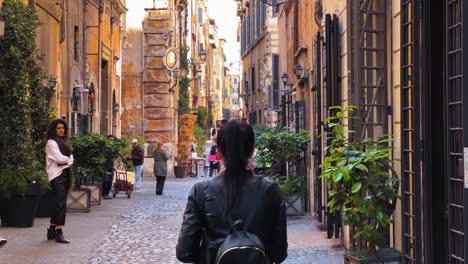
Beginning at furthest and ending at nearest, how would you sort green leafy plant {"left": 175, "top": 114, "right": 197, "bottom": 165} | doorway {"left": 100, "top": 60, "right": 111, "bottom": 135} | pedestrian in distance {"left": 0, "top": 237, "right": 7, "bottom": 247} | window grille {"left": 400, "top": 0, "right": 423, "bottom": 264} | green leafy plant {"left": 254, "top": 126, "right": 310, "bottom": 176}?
1. green leafy plant {"left": 175, "top": 114, "right": 197, "bottom": 165}
2. doorway {"left": 100, "top": 60, "right": 111, "bottom": 135}
3. green leafy plant {"left": 254, "top": 126, "right": 310, "bottom": 176}
4. pedestrian in distance {"left": 0, "top": 237, "right": 7, "bottom": 247}
5. window grille {"left": 400, "top": 0, "right": 423, "bottom": 264}

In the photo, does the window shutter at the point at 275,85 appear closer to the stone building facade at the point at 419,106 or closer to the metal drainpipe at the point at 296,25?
the metal drainpipe at the point at 296,25

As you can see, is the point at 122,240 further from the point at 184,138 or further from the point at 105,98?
the point at 184,138

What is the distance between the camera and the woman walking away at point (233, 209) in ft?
14.0

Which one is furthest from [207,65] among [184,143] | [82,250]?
[82,250]

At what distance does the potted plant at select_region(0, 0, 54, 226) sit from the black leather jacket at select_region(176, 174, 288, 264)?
30.9 ft

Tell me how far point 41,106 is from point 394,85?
8.18 metres

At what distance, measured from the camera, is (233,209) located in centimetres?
426

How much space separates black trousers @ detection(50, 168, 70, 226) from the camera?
38.0 feet

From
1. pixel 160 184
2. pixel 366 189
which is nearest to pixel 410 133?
pixel 366 189

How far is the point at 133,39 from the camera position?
115 feet

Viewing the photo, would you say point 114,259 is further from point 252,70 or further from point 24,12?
point 252,70

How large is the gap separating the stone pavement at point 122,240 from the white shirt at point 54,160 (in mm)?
933

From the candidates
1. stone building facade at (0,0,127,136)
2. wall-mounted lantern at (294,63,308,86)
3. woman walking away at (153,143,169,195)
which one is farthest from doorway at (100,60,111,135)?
wall-mounted lantern at (294,63,308,86)

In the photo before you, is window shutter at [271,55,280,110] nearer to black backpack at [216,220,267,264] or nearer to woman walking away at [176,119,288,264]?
woman walking away at [176,119,288,264]
